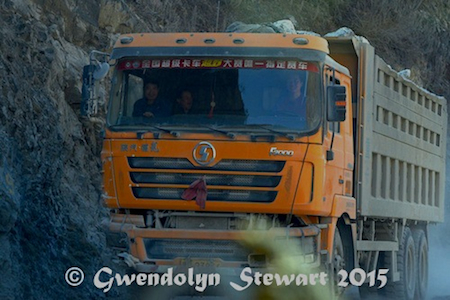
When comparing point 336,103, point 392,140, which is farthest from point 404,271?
point 336,103

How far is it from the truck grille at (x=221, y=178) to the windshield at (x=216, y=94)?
386mm

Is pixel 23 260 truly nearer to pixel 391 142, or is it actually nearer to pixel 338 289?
pixel 338 289

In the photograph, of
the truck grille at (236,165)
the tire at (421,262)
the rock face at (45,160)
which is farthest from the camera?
the tire at (421,262)

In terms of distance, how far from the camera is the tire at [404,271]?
574 inches

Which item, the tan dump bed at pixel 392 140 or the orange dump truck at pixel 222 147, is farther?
the tan dump bed at pixel 392 140

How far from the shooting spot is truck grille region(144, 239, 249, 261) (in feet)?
35.1

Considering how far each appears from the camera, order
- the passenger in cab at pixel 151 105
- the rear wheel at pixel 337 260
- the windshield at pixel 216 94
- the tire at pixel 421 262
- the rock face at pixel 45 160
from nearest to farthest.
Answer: the windshield at pixel 216 94, the passenger in cab at pixel 151 105, the rear wheel at pixel 337 260, the rock face at pixel 45 160, the tire at pixel 421 262

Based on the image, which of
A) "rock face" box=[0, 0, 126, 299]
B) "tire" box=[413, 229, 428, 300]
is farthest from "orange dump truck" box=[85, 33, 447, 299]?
"tire" box=[413, 229, 428, 300]

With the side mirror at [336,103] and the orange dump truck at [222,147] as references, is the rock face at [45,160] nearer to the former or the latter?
the orange dump truck at [222,147]

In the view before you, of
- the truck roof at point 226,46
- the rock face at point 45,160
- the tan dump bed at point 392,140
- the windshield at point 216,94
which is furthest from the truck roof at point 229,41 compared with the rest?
the rock face at point 45,160

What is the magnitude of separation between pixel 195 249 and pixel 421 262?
21.2 feet

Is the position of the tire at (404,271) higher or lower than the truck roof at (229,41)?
lower

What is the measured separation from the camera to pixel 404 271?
1488cm

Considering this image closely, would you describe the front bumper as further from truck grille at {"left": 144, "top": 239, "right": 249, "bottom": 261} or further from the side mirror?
the side mirror
